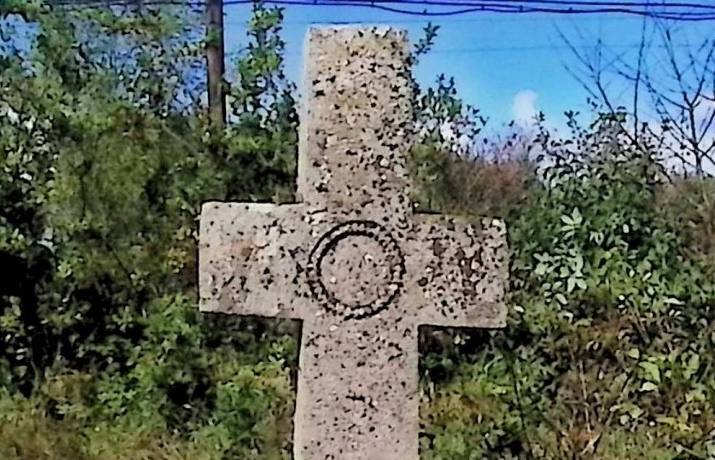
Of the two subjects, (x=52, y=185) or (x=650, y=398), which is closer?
(x=650, y=398)

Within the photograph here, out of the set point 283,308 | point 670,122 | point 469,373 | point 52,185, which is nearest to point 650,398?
point 469,373

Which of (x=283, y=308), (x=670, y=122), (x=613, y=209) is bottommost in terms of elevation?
(x=283, y=308)

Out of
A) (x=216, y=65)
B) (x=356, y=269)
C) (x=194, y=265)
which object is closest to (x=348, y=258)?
(x=356, y=269)

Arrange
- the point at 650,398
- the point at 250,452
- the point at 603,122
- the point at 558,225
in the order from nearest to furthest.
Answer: the point at 250,452 → the point at 650,398 → the point at 558,225 → the point at 603,122

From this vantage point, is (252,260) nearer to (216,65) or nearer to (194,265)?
(194,265)

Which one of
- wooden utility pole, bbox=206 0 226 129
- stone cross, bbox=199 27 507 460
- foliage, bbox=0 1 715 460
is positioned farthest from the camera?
wooden utility pole, bbox=206 0 226 129

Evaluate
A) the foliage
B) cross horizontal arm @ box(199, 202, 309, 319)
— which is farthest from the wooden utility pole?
cross horizontal arm @ box(199, 202, 309, 319)

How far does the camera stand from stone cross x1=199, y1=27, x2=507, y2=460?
3.30m

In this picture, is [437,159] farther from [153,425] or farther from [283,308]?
[283,308]

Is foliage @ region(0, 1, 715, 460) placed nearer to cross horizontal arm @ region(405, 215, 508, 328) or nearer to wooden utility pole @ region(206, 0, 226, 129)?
wooden utility pole @ region(206, 0, 226, 129)

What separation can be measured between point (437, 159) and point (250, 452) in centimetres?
194

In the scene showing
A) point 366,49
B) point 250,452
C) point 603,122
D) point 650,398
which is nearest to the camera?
point 366,49

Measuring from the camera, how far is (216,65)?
6559 mm

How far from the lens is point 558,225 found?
6027 millimetres
